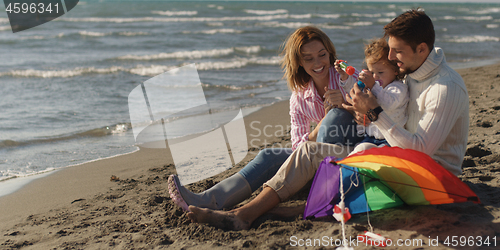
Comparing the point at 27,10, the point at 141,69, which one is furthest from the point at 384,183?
the point at 27,10

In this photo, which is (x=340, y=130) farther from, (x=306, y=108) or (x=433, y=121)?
(x=433, y=121)

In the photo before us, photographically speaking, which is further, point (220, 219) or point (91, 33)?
point (91, 33)

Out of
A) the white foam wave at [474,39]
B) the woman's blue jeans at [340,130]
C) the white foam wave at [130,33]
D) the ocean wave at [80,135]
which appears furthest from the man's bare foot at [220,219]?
the white foam wave at [130,33]

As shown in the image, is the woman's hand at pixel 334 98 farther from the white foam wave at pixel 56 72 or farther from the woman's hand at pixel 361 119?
the white foam wave at pixel 56 72

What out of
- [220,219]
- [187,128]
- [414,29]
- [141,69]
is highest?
[414,29]

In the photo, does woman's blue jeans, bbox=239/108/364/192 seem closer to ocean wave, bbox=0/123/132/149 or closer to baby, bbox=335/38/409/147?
baby, bbox=335/38/409/147

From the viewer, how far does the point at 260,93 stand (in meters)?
8.30

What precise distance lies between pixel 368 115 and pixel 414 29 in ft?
1.89

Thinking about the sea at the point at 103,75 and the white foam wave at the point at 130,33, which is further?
the white foam wave at the point at 130,33

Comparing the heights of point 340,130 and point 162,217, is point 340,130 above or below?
above

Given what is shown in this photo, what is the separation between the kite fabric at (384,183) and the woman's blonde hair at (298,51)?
43.0 inches

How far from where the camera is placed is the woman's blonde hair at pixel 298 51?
3162 mm

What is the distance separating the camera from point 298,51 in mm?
3203

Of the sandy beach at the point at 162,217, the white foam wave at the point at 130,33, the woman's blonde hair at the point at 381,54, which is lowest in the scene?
the sandy beach at the point at 162,217
